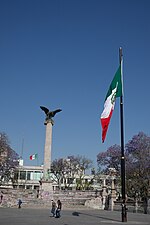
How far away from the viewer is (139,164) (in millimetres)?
55594

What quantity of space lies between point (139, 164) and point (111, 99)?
37.4 m

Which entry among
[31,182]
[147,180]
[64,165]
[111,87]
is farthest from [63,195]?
[31,182]

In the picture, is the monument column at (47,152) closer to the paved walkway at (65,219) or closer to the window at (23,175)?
the paved walkway at (65,219)

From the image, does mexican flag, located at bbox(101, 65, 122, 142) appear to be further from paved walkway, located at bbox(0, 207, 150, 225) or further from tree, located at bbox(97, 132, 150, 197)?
tree, located at bbox(97, 132, 150, 197)

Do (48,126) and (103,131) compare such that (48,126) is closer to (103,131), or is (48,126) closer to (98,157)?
(98,157)

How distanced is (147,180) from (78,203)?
48.7 ft

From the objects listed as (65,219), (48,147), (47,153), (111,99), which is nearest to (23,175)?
(47,153)

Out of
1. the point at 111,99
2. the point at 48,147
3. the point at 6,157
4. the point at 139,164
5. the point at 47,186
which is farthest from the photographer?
the point at 6,157

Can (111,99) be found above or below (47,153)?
above

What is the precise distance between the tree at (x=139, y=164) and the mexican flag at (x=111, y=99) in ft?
118

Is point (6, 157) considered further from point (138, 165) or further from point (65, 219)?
point (65, 219)

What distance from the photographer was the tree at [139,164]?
5509cm

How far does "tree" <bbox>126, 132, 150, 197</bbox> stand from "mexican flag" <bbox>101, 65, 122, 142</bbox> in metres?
36.1

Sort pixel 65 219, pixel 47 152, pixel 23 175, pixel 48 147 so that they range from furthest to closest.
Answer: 1. pixel 23 175
2. pixel 48 147
3. pixel 47 152
4. pixel 65 219
